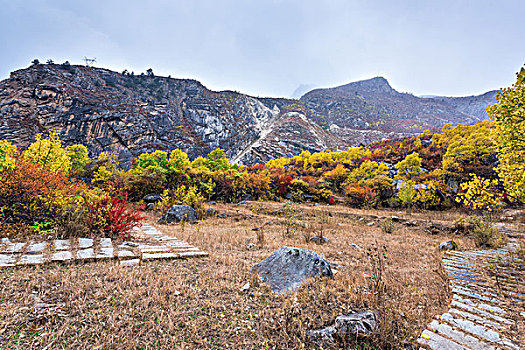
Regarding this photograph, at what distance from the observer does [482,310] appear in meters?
2.95

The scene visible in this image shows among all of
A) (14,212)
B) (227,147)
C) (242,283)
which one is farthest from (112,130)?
(242,283)

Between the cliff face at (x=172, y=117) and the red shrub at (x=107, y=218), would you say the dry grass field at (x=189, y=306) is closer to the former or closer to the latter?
the red shrub at (x=107, y=218)

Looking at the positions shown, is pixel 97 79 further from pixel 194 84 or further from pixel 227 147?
pixel 227 147

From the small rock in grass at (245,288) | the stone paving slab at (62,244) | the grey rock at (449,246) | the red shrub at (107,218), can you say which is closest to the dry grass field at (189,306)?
the small rock in grass at (245,288)

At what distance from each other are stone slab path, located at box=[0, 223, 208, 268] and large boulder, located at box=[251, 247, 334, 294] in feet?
5.39

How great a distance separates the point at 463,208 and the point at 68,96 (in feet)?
269

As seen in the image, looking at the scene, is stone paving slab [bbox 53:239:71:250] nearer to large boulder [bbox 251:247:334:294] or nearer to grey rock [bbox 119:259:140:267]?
grey rock [bbox 119:259:140:267]

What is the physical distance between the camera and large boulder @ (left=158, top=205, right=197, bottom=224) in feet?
30.4

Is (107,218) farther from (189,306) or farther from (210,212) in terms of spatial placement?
(210,212)

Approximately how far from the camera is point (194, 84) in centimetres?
8531

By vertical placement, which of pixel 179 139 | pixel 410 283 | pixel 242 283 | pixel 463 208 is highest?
pixel 179 139

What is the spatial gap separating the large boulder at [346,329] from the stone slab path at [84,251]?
10.3ft

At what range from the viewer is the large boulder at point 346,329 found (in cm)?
217

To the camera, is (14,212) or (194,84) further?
(194,84)
